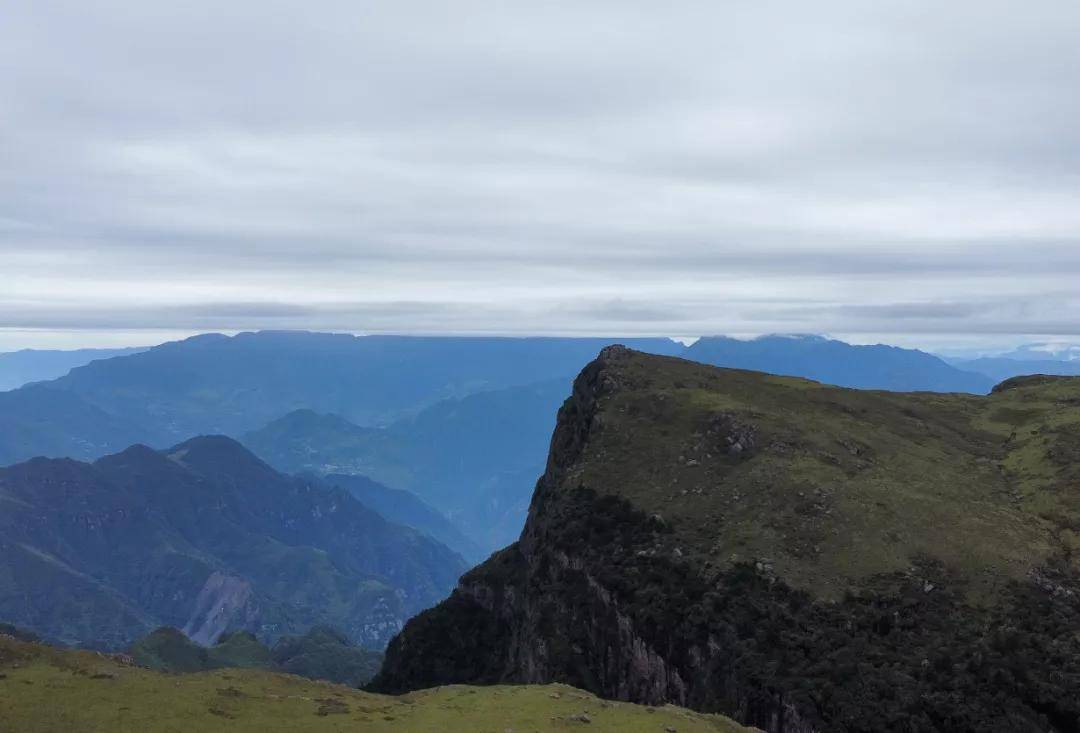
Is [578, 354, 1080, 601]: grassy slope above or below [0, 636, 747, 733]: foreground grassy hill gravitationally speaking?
above

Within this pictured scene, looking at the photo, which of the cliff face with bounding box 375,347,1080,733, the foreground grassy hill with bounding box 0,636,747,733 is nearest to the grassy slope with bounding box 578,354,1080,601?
the cliff face with bounding box 375,347,1080,733

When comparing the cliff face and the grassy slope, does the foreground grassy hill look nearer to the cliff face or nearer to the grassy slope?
the cliff face

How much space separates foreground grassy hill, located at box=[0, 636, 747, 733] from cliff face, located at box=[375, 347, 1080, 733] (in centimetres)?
2603

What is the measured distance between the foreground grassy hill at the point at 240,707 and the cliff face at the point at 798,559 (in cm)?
2603

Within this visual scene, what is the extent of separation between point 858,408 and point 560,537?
57900 millimetres

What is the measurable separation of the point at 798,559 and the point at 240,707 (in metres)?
60.9

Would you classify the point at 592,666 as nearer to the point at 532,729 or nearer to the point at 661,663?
the point at 661,663

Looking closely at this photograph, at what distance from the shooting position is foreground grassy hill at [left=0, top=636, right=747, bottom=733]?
1695 inches

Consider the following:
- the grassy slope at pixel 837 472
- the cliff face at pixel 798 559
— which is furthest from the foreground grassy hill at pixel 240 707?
the grassy slope at pixel 837 472

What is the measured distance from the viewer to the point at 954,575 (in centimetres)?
7681

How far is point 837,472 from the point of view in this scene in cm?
9894

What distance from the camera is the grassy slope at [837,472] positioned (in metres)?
82.6

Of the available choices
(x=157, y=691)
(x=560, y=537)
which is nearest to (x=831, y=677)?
(x=560, y=537)

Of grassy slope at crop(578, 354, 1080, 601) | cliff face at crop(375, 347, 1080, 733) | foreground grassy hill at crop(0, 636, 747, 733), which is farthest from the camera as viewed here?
grassy slope at crop(578, 354, 1080, 601)
